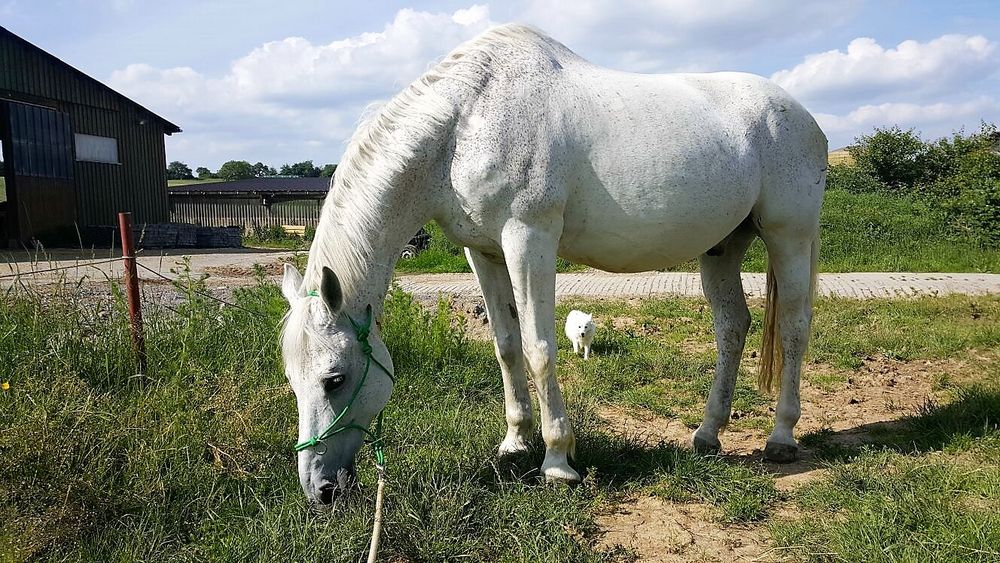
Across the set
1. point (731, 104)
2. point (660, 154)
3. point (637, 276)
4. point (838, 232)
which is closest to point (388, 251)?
point (660, 154)

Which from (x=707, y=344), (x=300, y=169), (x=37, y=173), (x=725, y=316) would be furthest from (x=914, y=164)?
(x=300, y=169)

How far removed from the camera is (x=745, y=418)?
4.89 meters

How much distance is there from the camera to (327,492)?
2773 millimetres

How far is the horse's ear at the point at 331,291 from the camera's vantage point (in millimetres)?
2652

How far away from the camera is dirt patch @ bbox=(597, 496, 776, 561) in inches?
110

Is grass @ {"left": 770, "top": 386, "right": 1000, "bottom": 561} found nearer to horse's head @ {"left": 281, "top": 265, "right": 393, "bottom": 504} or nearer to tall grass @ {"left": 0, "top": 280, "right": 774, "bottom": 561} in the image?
tall grass @ {"left": 0, "top": 280, "right": 774, "bottom": 561}

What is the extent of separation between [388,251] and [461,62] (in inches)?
38.5

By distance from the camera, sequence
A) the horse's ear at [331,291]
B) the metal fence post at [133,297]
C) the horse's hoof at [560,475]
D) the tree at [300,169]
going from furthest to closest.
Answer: the tree at [300,169] → the metal fence post at [133,297] → the horse's hoof at [560,475] → the horse's ear at [331,291]

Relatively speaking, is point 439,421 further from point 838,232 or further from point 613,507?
point 838,232

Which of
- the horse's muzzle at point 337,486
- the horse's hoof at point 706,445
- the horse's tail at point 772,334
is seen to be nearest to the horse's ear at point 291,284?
the horse's muzzle at point 337,486

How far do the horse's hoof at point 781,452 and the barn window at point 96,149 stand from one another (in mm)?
20699

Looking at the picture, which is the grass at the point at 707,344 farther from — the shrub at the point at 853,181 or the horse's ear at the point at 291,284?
the shrub at the point at 853,181

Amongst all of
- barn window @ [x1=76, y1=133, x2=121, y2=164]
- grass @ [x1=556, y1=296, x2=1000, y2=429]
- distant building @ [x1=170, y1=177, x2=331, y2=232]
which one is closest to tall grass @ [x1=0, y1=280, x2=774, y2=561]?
grass @ [x1=556, y1=296, x2=1000, y2=429]

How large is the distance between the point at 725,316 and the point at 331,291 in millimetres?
2649
